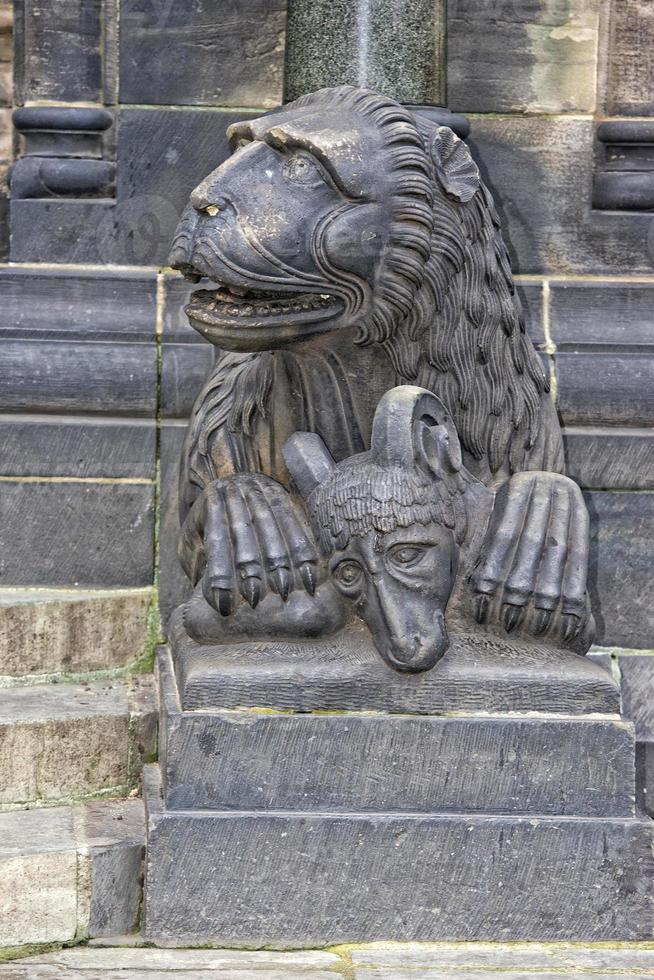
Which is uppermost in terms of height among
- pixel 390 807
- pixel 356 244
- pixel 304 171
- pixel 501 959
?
pixel 304 171

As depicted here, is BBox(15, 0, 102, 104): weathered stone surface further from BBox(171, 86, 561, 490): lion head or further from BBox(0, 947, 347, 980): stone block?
BBox(0, 947, 347, 980): stone block

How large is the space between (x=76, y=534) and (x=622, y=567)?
1.48 metres

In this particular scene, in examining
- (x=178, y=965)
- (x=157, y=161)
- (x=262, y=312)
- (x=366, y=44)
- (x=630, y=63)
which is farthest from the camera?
(x=630, y=63)

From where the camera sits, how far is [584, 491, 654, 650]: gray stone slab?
399cm

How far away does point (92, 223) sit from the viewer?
4.30 meters

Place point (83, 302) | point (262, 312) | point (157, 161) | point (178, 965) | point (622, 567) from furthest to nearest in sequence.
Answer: point (157, 161), point (83, 302), point (622, 567), point (262, 312), point (178, 965)

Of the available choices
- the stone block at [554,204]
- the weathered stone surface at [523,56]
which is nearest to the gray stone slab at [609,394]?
the stone block at [554,204]

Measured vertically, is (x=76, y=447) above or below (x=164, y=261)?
below

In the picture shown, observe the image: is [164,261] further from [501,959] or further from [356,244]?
[501,959]

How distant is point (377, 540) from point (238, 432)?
542 millimetres

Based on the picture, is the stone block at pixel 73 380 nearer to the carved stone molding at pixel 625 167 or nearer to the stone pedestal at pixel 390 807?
the stone pedestal at pixel 390 807

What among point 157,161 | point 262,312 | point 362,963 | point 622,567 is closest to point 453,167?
point 262,312

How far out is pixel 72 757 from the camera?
3.46 meters

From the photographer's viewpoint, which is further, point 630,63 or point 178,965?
point 630,63
